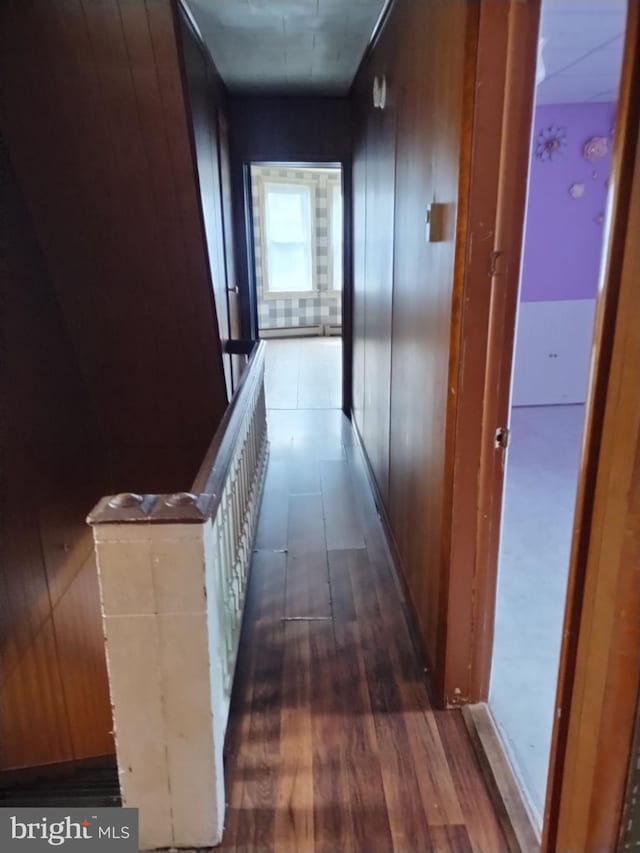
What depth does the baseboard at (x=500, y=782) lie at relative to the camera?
1438 mm

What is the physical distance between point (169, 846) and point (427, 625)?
3.26 ft

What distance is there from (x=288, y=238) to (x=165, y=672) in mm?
8132

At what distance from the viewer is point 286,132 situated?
4301 millimetres

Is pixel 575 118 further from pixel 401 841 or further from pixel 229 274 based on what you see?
pixel 401 841

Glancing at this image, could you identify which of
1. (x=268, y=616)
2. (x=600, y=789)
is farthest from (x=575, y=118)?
(x=600, y=789)

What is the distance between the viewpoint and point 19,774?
2.94 m

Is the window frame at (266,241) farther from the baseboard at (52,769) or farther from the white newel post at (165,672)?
the white newel post at (165,672)

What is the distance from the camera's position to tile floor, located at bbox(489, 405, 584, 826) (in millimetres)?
1755

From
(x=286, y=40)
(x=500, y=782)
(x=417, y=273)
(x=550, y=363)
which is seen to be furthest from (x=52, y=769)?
(x=550, y=363)

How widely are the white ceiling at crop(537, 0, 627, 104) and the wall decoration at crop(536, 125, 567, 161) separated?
0.19 m

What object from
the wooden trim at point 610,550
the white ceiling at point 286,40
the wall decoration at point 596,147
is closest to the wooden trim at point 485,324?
the wooden trim at point 610,550

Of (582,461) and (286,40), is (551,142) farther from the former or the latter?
(582,461)

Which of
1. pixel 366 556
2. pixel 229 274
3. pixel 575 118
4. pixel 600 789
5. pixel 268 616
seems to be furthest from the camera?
pixel 575 118

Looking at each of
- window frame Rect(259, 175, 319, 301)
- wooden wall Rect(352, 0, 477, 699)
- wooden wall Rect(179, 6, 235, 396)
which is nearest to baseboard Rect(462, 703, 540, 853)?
wooden wall Rect(352, 0, 477, 699)
